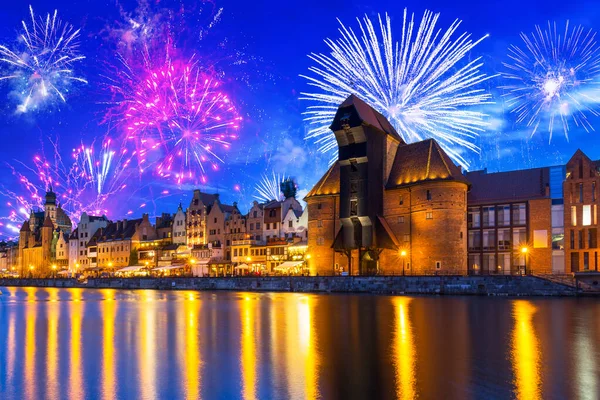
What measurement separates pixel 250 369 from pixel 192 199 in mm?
91528

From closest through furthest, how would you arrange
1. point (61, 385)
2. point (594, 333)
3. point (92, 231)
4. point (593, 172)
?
point (61, 385)
point (594, 333)
point (593, 172)
point (92, 231)

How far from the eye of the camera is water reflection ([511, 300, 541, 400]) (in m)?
15.2

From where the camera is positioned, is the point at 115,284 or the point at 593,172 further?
the point at 115,284

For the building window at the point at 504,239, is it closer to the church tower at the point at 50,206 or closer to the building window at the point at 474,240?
the building window at the point at 474,240

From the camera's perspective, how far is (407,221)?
223 ft

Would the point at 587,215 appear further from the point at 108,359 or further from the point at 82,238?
the point at 82,238

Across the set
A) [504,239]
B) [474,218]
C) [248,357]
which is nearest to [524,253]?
[504,239]

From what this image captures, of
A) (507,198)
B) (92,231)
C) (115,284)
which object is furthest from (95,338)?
(92,231)

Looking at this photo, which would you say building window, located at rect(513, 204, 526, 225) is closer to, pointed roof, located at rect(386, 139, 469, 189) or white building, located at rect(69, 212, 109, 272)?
pointed roof, located at rect(386, 139, 469, 189)

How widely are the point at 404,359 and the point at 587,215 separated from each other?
48792 millimetres

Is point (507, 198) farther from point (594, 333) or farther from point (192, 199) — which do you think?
point (192, 199)

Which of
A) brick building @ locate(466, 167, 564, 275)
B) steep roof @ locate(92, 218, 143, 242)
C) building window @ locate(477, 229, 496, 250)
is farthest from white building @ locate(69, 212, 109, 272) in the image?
building window @ locate(477, 229, 496, 250)

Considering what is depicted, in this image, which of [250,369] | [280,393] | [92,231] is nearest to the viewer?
[280,393]

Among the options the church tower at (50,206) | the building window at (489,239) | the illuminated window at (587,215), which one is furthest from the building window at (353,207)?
the church tower at (50,206)
